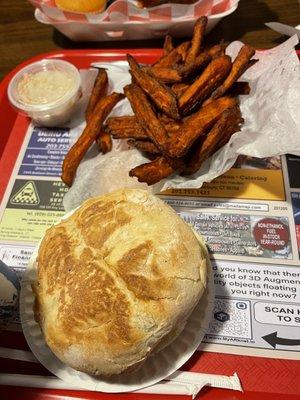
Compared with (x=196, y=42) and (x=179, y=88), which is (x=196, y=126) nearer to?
(x=179, y=88)

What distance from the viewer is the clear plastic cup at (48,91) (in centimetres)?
121

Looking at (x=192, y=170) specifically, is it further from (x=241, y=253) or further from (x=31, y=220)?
(x=31, y=220)

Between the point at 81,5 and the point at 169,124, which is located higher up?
the point at 81,5

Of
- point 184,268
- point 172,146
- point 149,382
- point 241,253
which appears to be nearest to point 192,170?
point 172,146

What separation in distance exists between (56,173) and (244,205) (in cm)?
55

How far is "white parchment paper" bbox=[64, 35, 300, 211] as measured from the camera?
0.98m

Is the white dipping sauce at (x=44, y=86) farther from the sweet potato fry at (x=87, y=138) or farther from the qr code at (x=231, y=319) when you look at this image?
the qr code at (x=231, y=319)

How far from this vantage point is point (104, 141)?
1146 mm

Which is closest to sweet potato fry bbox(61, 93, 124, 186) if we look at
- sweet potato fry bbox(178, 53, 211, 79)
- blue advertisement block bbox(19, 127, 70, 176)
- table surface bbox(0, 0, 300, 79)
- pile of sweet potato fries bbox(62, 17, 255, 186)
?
pile of sweet potato fries bbox(62, 17, 255, 186)

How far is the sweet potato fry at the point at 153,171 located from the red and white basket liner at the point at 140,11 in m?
0.59

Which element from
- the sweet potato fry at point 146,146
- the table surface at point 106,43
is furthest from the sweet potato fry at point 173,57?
the table surface at point 106,43

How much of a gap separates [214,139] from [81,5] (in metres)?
0.71

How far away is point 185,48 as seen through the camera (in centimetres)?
115

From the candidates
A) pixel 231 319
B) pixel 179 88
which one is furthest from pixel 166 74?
pixel 231 319
